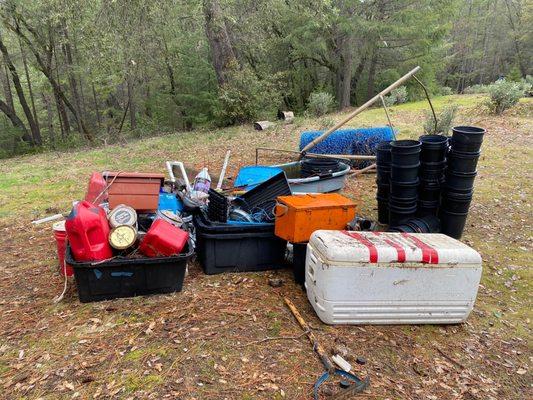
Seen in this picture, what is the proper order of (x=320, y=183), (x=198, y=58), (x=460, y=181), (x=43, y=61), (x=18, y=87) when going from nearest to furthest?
1. (x=460, y=181)
2. (x=320, y=183)
3. (x=43, y=61)
4. (x=18, y=87)
5. (x=198, y=58)

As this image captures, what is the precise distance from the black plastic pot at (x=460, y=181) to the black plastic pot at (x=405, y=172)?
0.32m

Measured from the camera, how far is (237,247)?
3.24 metres

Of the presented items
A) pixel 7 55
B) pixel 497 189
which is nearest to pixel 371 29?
pixel 497 189

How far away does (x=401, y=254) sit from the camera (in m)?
2.50

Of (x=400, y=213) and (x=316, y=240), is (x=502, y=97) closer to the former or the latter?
(x=400, y=213)

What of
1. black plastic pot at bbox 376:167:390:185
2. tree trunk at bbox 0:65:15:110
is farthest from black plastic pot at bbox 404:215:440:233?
tree trunk at bbox 0:65:15:110

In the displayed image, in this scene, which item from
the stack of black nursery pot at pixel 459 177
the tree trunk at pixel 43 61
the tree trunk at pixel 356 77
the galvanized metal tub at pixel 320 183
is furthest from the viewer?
the tree trunk at pixel 356 77

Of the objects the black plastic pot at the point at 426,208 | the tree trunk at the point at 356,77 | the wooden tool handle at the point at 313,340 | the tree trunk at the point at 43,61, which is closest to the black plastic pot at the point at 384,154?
the black plastic pot at the point at 426,208

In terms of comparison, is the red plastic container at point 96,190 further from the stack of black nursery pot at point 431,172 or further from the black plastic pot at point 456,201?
the black plastic pot at point 456,201

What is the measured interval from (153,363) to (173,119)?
19.4 metres

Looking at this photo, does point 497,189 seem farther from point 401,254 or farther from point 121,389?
point 121,389

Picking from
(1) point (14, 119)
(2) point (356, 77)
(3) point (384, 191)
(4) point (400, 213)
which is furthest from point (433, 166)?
(2) point (356, 77)

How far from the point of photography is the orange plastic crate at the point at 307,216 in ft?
9.65

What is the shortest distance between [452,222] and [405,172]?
710 millimetres
